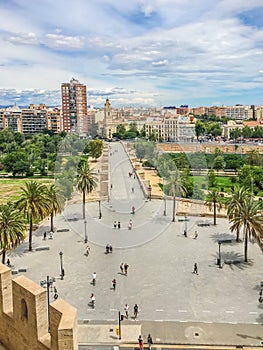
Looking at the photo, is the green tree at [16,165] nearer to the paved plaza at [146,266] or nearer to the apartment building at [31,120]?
the paved plaza at [146,266]

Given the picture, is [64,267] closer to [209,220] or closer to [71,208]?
[71,208]

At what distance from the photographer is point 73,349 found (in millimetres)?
5926

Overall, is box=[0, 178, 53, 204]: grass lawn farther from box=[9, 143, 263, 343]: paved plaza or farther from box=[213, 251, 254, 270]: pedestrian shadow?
box=[213, 251, 254, 270]: pedestrian shadow

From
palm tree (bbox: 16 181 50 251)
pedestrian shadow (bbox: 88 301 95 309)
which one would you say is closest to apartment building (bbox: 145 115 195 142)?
palm tree (bbox: 16 181 50 251)

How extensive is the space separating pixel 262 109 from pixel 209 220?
163 m

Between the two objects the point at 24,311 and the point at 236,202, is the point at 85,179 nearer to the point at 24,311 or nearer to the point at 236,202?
the point at 236,202

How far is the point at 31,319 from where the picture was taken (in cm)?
647

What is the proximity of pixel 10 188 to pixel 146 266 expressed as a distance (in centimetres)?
3647

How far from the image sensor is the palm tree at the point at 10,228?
22.3 meters

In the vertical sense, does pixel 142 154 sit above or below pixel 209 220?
above

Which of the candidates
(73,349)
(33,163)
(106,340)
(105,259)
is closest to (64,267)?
(105,259)

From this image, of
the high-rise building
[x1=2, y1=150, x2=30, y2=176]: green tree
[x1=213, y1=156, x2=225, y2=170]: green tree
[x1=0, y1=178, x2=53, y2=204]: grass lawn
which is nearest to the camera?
[x1=0, y1=178, x2=53, y2=204]: grass lawn

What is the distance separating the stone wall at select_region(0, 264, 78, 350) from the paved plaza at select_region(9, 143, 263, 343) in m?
11.2

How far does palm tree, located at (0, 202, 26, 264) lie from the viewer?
22.3m
